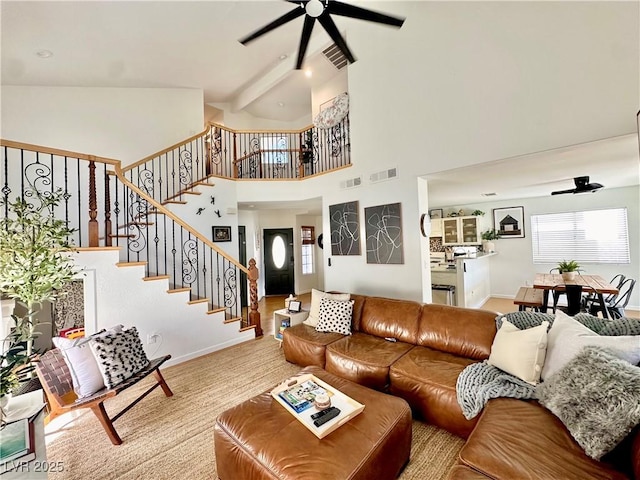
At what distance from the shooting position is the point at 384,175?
3844 millimetres

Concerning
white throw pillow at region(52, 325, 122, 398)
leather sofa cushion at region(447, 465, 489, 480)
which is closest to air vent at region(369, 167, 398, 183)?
leather sofa cushion at region(447, 465, 489, 480)

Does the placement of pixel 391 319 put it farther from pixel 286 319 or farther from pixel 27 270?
pixel 27 270

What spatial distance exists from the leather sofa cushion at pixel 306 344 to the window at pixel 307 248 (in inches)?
183

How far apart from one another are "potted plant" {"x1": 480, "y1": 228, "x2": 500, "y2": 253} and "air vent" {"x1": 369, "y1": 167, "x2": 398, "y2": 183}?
3998 mm

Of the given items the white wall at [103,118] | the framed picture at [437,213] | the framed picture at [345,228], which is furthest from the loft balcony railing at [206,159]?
the framed picture at [437,213]

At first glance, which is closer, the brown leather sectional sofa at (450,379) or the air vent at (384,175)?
the brown leather sectional sofa at (450,379)

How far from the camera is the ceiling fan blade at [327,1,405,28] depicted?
7.55 feet

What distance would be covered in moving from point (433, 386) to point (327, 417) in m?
1.00

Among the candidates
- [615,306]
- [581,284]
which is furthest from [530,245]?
[581,284]

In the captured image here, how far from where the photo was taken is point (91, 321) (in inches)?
114

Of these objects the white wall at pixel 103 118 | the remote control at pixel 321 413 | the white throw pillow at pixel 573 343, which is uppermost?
the white wall at pixel 103 118

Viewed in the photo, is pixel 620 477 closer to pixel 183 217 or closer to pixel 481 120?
pixel 481 120

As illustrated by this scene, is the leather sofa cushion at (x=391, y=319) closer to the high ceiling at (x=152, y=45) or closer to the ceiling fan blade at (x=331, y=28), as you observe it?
the ceiling fan blade at (x=331, y=28)

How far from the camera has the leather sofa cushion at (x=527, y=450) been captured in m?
1.22
